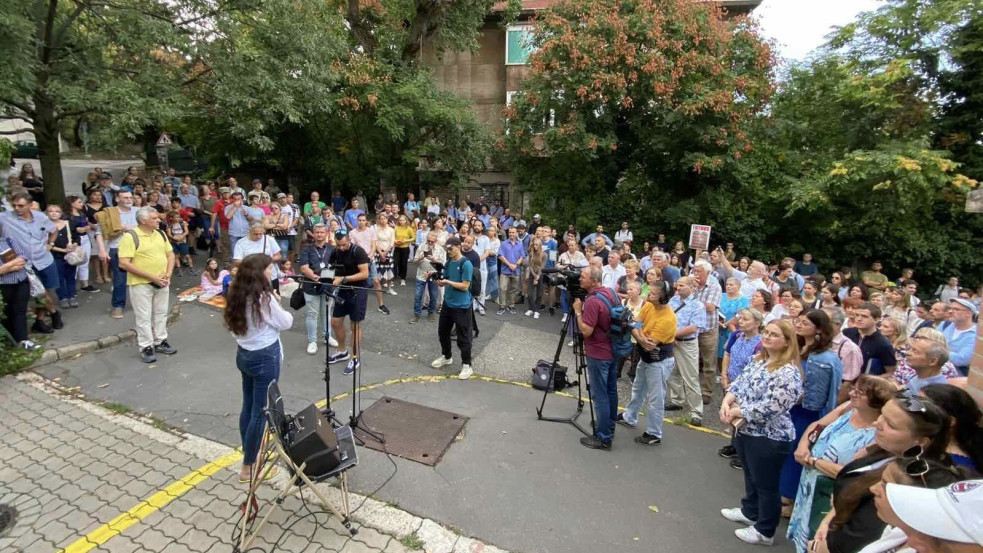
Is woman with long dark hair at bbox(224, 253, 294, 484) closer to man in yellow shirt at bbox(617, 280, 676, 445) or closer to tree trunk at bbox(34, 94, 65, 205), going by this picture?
man in yellow shirt at bbox(617, 280, 676, 445)

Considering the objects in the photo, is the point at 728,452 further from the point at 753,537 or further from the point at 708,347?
the point at 708,347

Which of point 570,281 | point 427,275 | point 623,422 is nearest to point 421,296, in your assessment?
point 427,275

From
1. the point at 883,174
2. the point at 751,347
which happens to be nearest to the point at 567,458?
the point at 751,347

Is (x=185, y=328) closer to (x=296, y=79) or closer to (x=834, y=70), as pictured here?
(x=296, y=79)

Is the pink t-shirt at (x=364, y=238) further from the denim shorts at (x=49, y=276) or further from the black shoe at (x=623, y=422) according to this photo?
the black shoe at (x=623, y=422)

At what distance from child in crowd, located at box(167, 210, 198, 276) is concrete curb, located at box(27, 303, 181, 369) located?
135 inches

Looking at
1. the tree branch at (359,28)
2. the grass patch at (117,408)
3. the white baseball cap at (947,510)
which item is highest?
the tree branch at (359,28)

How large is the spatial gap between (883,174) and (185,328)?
48.5 ft

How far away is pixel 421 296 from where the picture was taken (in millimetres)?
8789

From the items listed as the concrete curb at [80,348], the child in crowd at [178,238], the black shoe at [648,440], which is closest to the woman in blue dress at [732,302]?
the black shoe at [648,440]

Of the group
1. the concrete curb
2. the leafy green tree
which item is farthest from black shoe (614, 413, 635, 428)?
the leafy green tree

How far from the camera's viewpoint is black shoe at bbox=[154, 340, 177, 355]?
6426mm

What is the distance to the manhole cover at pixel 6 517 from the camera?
3.51 m

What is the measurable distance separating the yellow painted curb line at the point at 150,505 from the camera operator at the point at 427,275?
176 inches
